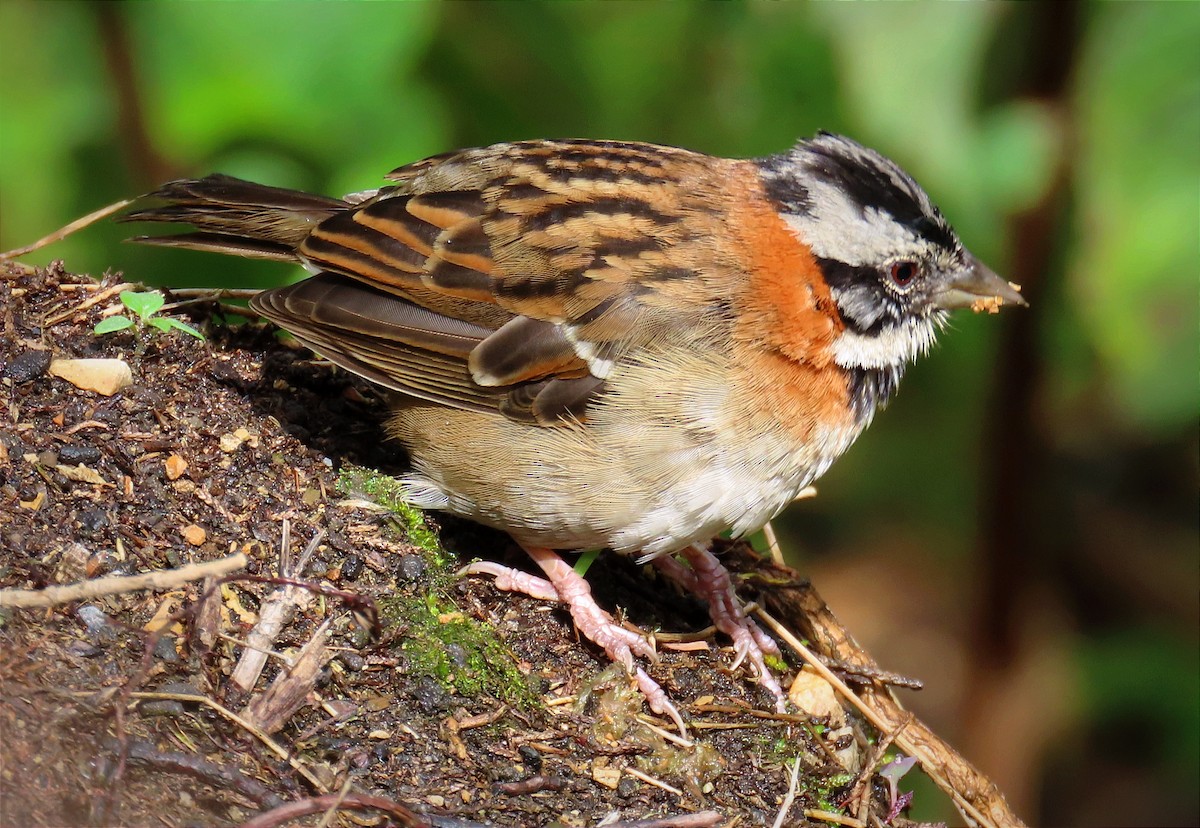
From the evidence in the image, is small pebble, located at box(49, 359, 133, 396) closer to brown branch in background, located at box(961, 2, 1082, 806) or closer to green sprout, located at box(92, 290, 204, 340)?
green sprout, located at box(92, 290, 204, 340)

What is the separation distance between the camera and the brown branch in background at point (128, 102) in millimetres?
5422

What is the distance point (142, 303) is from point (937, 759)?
9.77 feet

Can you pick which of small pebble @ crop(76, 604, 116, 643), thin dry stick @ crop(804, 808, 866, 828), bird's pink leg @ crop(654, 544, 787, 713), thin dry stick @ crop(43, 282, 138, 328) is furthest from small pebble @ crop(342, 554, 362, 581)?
thin dry stick @ crop(804, 808, 866, 828)

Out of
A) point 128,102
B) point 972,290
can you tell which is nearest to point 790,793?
point 972,290

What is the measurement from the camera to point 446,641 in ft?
11.6

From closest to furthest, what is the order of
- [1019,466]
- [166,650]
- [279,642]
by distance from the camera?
[166,650]
[279,642]
[1019,466]

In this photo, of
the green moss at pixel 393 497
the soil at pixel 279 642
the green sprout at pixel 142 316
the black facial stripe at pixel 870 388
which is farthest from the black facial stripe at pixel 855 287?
the green sprout at pixel 142 316

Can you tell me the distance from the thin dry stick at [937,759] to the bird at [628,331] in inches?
8.6

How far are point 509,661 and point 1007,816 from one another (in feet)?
5.79

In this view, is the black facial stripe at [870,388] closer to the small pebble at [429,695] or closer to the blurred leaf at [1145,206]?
the small pebble at [429,695]

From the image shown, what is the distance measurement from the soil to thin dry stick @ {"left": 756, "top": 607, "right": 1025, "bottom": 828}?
0.25 m

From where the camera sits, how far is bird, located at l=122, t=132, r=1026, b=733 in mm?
3797

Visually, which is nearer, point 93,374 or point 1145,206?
point 93,374

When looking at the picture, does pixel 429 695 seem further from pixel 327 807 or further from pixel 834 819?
pixel 834 819
